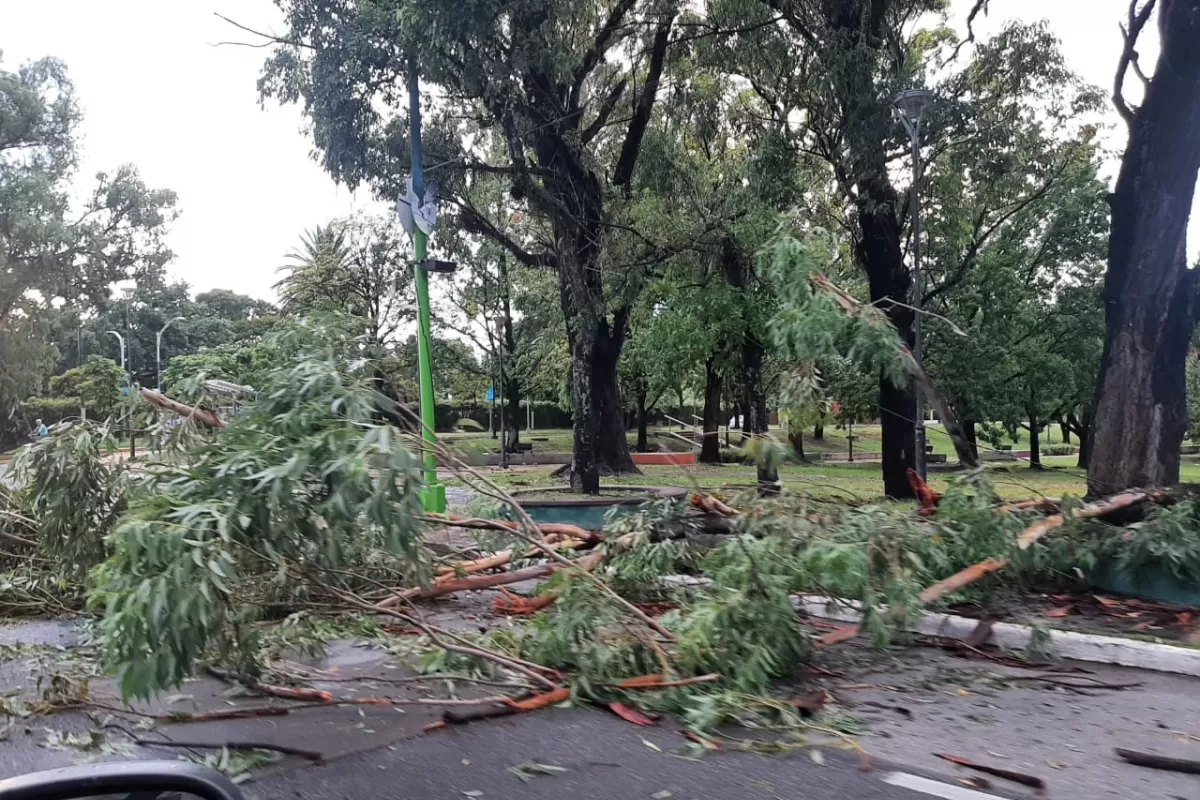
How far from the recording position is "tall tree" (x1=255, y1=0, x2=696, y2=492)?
45.9ft

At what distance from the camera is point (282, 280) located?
33125 mm

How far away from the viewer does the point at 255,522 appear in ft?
14.8

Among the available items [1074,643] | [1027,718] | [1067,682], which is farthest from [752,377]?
[1027,718]

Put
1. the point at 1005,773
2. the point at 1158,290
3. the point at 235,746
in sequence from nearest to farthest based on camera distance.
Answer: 1. the point at 1005,773
2. the point at 235,746
3. the point at 1158,290

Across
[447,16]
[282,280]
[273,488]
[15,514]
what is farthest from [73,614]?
[282,280]

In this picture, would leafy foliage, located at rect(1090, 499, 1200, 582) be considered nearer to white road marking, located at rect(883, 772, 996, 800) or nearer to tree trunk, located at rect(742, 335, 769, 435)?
white road marking, located at rect(883, 772, 996, 800)

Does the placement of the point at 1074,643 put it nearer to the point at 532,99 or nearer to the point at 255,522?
the point at 255,522

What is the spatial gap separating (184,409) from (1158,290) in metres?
9.13

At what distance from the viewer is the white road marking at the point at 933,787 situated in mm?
3982

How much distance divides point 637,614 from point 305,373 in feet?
8.39

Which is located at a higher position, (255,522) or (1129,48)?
(1129,48)

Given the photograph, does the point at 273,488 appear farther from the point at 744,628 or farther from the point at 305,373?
the point at 744,628

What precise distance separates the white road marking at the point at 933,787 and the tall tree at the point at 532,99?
11.7 metres

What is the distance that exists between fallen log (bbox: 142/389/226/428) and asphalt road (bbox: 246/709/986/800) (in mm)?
2441
